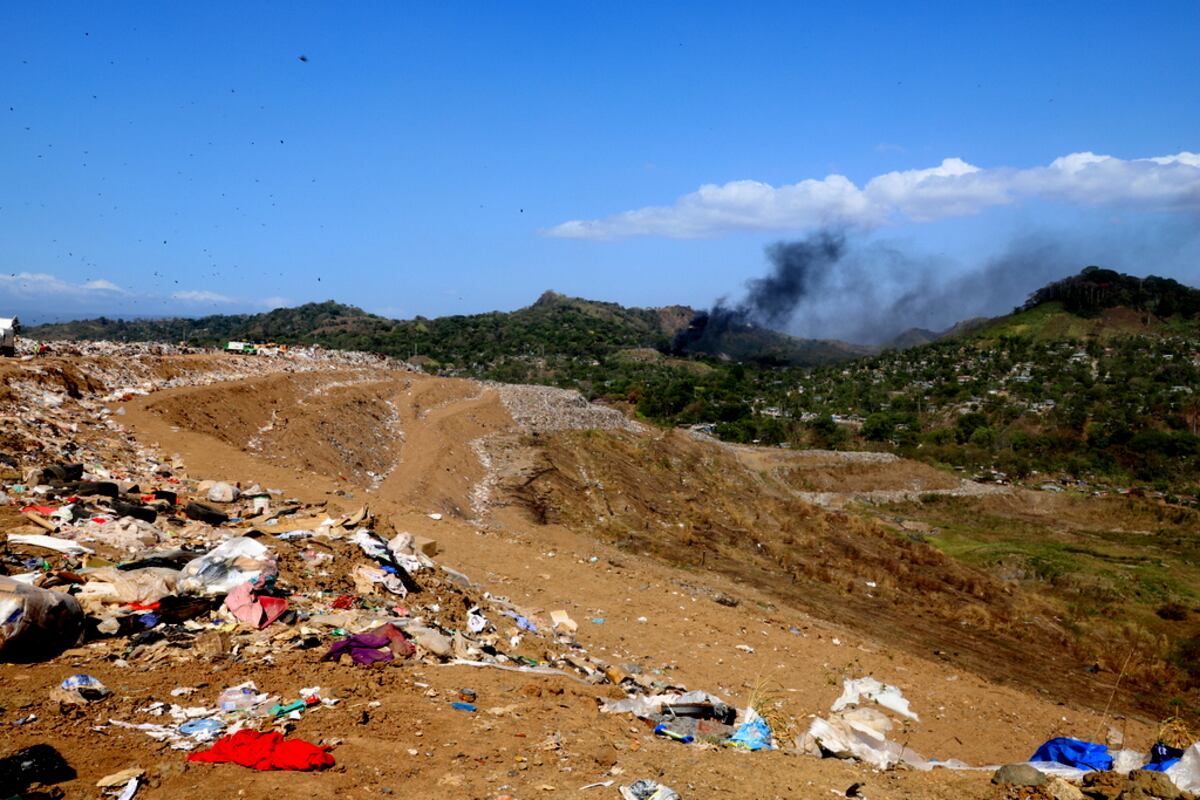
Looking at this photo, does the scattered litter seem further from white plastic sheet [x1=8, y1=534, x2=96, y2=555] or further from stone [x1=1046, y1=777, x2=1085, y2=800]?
white plastic sheet [x1=8, y1=534, x2=96, y2=555]

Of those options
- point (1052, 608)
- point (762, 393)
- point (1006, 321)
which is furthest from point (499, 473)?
point (1006, 321)

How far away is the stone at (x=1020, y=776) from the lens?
521 centimetres

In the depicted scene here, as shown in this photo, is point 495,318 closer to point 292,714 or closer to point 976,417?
point 976,417

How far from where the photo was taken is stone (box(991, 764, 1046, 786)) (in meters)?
5.21

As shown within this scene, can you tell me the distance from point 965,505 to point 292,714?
36.8 meters

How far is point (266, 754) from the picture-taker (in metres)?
4.42

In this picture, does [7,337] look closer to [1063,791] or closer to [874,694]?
[874,694]

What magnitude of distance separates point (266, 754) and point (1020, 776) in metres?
4.99

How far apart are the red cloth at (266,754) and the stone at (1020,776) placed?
15.0ft

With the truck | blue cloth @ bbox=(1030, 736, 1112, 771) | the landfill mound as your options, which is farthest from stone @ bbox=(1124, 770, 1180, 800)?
the truck

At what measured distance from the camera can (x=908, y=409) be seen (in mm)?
57438

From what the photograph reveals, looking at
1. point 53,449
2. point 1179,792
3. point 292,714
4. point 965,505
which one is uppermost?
point 53,449

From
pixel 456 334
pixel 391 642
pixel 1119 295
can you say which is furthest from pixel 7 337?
pixel 1119 295

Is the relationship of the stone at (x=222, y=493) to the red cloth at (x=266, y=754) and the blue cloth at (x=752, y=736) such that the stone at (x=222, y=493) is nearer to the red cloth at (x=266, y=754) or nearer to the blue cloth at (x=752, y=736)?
the red cloth at (x=266, y=754)
